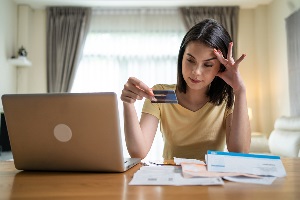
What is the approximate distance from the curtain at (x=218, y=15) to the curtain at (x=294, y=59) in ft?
2.94

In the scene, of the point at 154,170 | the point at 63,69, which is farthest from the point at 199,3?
the point at 154,170

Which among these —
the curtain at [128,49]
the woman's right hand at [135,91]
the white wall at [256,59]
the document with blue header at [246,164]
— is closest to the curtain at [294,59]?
the white wall at [256,59]

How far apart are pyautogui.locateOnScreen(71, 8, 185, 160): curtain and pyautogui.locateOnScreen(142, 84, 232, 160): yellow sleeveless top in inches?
118

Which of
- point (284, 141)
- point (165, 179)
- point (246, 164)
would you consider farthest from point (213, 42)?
point (284, 141)

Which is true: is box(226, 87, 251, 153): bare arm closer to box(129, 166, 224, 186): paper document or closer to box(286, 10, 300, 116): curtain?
box(129, 166, 224, 186): paper document

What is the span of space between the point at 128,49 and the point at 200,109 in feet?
10.5

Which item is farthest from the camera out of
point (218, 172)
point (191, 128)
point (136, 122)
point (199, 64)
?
point (191, 128)

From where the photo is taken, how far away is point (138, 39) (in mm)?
4484

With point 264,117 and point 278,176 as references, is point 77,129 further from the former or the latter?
point 264,117

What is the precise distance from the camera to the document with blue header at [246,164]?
0.81 meters

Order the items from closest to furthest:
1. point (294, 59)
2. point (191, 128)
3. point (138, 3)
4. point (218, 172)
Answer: point (218, 172), point (191, 128), point (294, 59), point (138, 3)

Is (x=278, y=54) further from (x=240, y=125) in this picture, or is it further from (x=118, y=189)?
(x=118, y=189)

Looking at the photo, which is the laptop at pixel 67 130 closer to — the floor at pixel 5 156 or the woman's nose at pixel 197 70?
the woman's nose at pixel 197 70

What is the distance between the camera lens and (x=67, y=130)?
2.73 feet
